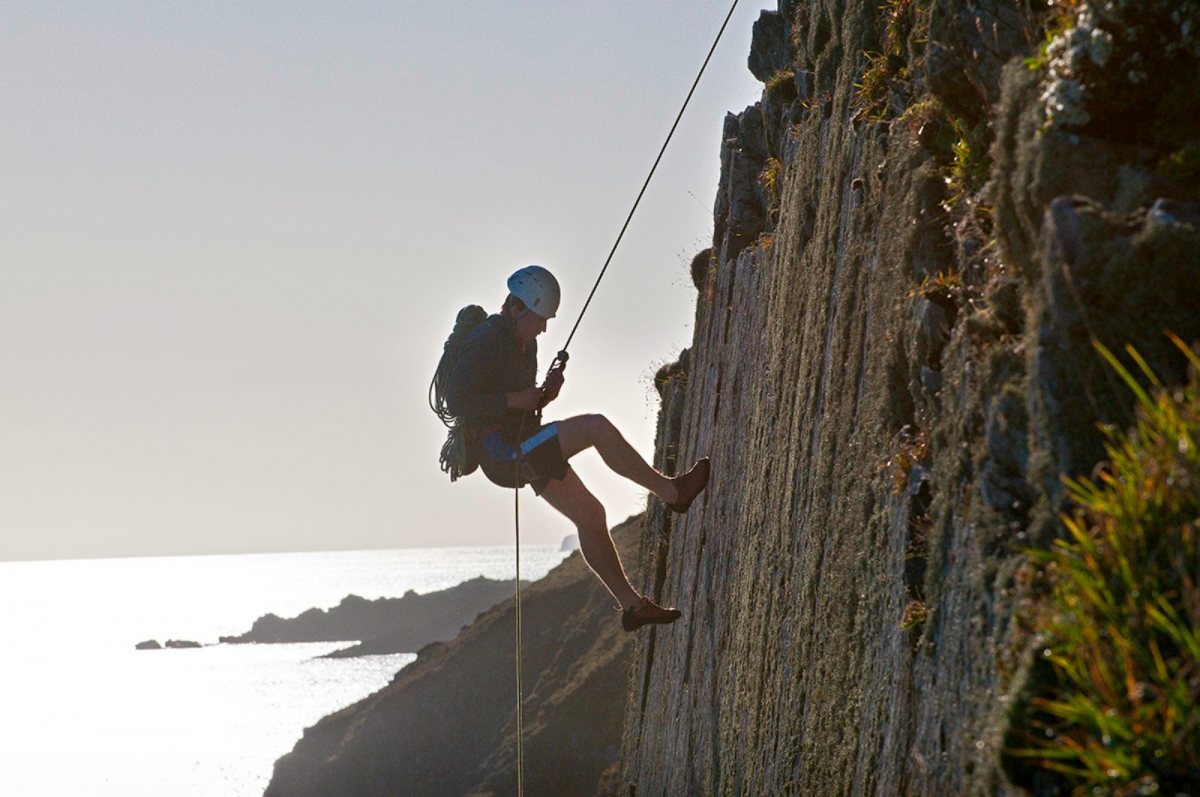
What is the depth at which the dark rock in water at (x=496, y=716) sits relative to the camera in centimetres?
2633

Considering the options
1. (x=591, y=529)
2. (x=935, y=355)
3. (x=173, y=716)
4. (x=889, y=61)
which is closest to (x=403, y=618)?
(x=173, y=716)

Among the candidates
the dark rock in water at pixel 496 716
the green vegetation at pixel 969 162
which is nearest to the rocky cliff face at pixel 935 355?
the green vegetation at pixel 969 162

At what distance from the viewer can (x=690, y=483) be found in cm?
754

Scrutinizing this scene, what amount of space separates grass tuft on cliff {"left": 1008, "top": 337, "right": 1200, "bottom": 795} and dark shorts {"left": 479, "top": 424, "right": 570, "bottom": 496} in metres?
5.12

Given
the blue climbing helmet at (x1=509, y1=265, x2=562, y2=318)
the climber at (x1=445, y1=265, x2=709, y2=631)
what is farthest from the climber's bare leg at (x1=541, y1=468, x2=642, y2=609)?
the blue climbing helmet at (x1=509, y1=265, x2=562, y2=318)

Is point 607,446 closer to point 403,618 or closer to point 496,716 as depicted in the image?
point 496,716

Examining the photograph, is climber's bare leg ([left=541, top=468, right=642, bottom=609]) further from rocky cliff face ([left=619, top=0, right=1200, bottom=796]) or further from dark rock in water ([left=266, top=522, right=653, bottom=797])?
dark rock in water ([left=266, top=522, right=653, bottom=797])

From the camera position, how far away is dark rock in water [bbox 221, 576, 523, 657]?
102 meters

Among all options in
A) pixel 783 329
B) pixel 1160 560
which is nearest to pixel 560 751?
pixel 783 329

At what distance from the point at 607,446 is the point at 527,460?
0.57 metres

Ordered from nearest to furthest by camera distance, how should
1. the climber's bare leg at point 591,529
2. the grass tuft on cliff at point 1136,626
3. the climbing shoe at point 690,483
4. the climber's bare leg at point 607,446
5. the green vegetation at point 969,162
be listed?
the grass tuft on cliff at point 1136,626, the green vegetation at point 969,162, the climber's bare leg at point 607,446, the climbing shoe at point 690,483, the climber's bare leg at point 591,529

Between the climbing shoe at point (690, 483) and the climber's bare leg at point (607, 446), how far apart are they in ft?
0.43

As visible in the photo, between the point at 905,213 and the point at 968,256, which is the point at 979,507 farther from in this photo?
the point at 905,213

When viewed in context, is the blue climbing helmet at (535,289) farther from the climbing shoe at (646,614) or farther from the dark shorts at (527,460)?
the climbing shoe at (646,614)
